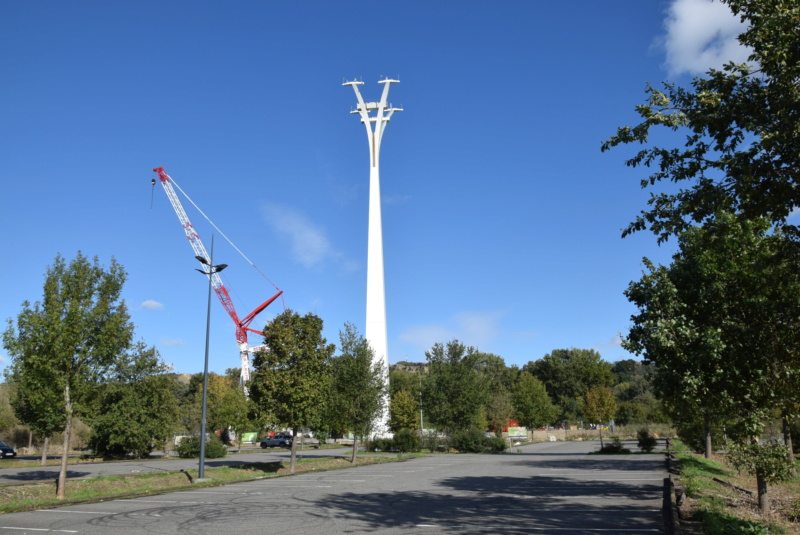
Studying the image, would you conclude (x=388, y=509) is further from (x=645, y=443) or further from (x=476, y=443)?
(x=476, y=443)

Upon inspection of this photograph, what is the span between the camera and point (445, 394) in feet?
153

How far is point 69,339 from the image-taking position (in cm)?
1727

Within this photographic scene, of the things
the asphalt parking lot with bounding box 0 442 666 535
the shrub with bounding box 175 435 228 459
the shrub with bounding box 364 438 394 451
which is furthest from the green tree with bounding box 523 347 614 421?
the asphalt parking lot with bounding box 0 442 666 535

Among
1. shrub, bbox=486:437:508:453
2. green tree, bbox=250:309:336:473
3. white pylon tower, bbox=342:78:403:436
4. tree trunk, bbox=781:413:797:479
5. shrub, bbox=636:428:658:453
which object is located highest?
white pylon tower, bbox=342:78:403:436

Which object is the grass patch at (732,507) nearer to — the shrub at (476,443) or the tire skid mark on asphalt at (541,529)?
the tire skid mark on asphalt at (541,529)

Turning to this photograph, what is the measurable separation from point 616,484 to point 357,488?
27.6 feet

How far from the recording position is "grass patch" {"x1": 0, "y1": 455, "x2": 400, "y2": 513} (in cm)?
1602

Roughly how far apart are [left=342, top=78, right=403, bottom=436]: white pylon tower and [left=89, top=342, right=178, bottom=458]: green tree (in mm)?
20857

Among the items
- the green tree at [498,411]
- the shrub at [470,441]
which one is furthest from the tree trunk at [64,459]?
the green tree at [498,411]

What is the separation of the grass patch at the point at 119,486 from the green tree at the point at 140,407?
42.2 ft

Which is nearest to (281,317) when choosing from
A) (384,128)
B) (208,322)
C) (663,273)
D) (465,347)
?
(208,322)

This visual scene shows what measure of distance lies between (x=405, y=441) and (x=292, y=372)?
19672 mm

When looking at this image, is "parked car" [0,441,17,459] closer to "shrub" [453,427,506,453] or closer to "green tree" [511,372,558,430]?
"shrub" [453,427,506,453]

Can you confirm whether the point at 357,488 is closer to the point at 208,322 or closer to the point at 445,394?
the point at 208,322
